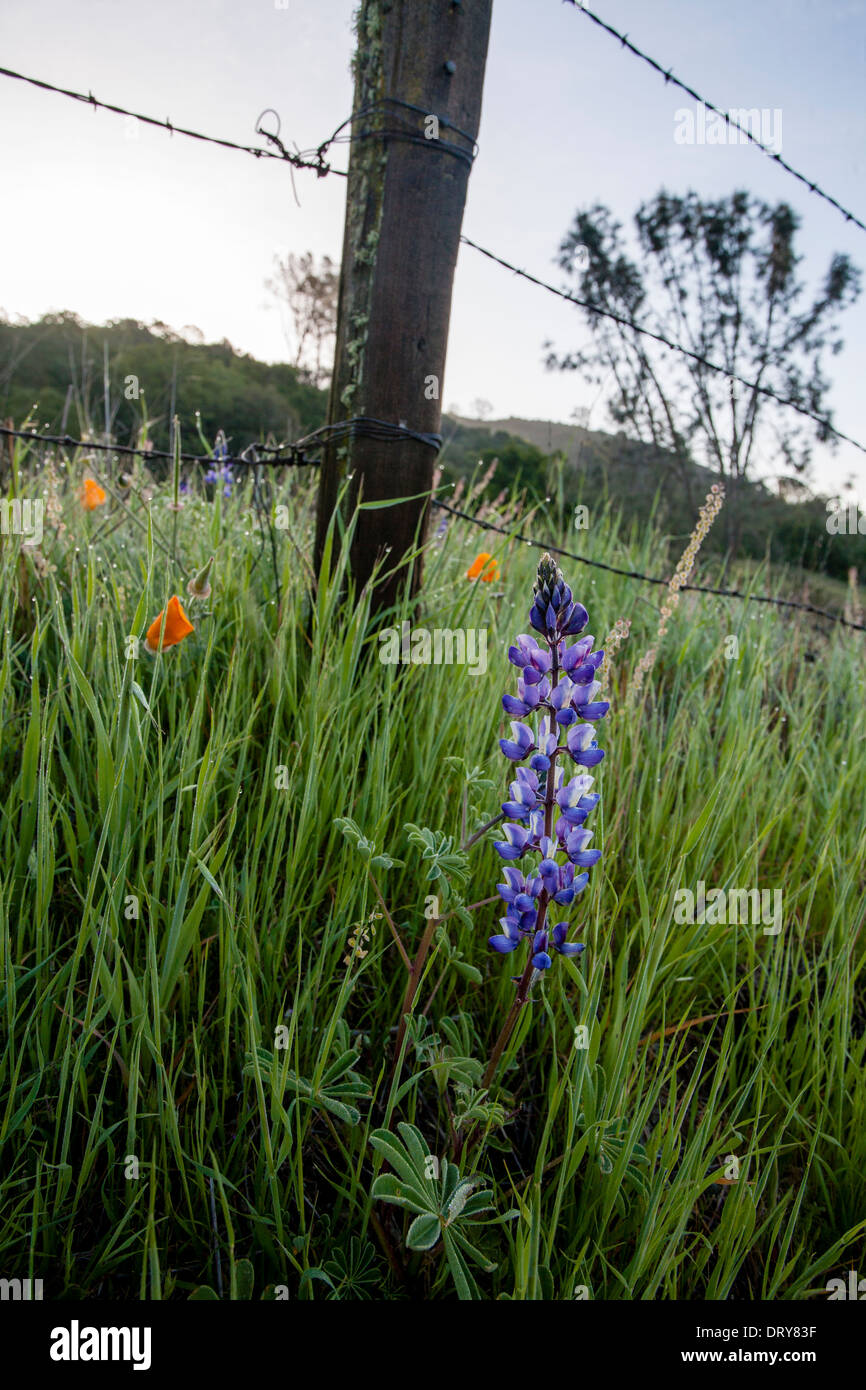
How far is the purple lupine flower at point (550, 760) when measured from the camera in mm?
1059

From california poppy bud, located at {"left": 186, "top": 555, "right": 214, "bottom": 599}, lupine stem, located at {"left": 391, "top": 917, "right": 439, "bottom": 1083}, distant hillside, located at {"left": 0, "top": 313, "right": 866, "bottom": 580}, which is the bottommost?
lupine stem, located at {"left": 391, "top": 917, "right": 439, "bottom": 1083}

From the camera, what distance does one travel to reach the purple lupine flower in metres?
1.06

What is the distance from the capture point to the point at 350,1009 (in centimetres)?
144

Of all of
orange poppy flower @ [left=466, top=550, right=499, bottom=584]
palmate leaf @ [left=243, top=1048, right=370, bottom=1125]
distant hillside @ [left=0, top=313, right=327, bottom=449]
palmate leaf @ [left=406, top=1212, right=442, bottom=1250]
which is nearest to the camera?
palmate leaf @ [left=406, top=1212, right=442, bottom=1250]

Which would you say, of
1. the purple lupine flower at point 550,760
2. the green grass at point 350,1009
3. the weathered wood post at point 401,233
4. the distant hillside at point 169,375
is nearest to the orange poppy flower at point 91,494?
the green grass at point 350,1009

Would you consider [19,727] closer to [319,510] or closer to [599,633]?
[319,510]

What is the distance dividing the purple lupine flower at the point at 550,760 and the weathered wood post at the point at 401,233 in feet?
2.95

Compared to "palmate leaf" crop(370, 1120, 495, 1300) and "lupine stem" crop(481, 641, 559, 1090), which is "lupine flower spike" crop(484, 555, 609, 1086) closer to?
"lupine stem" crop(481, 641, 559, 1090)

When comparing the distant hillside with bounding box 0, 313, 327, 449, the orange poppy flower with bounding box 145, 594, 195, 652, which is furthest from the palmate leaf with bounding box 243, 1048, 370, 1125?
the distant hillside with bounding box 0, 313, 327, 449

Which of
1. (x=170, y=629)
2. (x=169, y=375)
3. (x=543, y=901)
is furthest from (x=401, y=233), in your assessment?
(x=169, y=375)

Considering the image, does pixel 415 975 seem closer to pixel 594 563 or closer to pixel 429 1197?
pixel 429 1197

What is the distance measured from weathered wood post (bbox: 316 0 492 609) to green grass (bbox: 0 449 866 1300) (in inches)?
12.6
